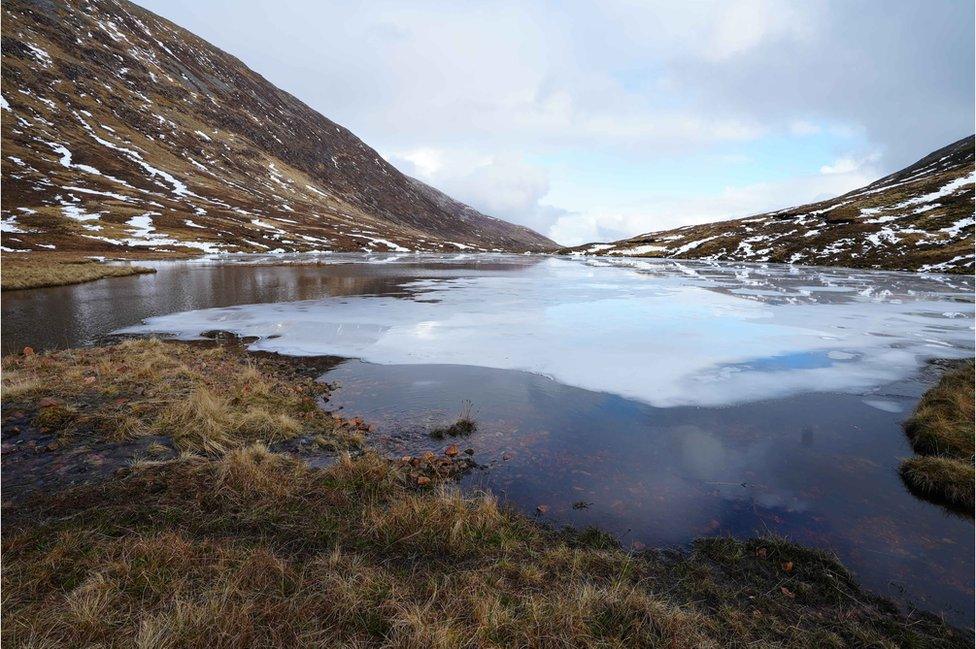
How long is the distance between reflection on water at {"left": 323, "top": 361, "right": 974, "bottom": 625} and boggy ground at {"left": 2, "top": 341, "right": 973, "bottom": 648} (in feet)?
2.04

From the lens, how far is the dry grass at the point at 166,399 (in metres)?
7.95

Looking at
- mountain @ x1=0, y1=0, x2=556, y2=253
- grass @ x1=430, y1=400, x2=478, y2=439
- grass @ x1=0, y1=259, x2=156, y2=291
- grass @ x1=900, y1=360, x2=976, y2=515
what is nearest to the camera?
grass @ x1=900, y1=360, x2=976, y2=515

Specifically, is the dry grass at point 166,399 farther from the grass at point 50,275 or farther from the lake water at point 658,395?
the grass at point 50,275

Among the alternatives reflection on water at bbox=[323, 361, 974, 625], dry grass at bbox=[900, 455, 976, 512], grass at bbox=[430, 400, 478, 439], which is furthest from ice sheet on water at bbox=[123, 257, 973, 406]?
grass at bbox=[430, 400, 478, 439]

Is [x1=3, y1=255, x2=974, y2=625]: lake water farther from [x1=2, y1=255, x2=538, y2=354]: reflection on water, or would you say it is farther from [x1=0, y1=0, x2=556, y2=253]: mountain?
[x1=0, y1=0, x2=556, y2=253]: mountain

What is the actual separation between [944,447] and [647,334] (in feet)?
32.6

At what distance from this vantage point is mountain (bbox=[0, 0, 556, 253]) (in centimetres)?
7788

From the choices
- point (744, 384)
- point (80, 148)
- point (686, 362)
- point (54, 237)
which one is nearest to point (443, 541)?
point (744, 384)

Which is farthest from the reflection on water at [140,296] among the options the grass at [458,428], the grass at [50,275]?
the grass at [458,428]

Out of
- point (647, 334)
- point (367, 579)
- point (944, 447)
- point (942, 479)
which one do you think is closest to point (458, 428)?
point (367, 579)

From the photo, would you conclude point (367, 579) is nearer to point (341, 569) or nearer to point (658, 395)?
point (341, 569)

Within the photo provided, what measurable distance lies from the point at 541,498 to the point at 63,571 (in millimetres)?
5612

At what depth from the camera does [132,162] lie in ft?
388

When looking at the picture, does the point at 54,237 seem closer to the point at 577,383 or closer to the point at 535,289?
the point at 535,289
